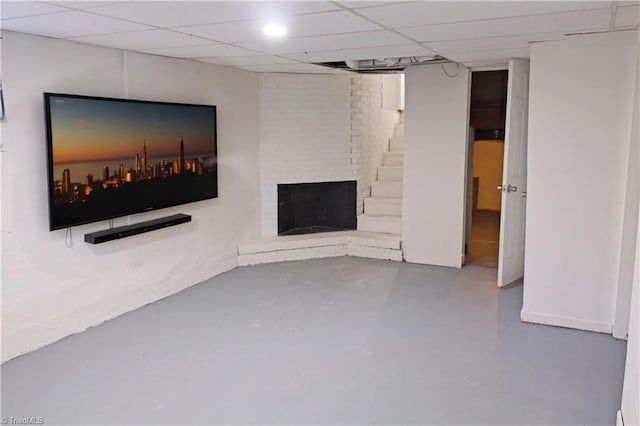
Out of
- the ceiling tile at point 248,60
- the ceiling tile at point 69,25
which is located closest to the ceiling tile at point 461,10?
the ceiling tile at point 69,25

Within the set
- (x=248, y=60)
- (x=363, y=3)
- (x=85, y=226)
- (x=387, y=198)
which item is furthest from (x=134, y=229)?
(x=387, y=198)

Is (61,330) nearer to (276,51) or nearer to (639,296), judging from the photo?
(276,51)

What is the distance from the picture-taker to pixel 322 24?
308 centimetres

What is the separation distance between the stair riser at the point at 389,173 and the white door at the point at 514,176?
196 cm

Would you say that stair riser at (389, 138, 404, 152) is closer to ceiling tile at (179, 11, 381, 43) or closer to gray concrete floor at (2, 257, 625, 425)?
gray concrete floor at (2, 257, 625, 425)

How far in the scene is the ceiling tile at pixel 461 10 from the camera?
8.63ft

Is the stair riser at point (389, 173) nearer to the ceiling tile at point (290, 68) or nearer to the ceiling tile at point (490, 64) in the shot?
the ceiling tile at point (290, 68)

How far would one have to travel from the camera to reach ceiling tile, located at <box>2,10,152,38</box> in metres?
2.86

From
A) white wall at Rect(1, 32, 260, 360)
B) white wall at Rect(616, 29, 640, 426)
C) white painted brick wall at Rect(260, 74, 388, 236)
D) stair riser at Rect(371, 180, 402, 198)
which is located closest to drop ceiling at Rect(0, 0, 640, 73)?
white wall at Rect(1, 32, 260, 360)

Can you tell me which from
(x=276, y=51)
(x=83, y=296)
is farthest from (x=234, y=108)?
(x=83, y=296)

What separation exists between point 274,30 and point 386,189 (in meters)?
3.59

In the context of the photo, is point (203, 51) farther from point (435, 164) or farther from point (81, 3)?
point (435, 164)

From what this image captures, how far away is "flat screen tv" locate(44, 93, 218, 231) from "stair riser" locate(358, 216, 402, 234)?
1985 mm

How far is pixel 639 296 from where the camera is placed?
2.31 meters
